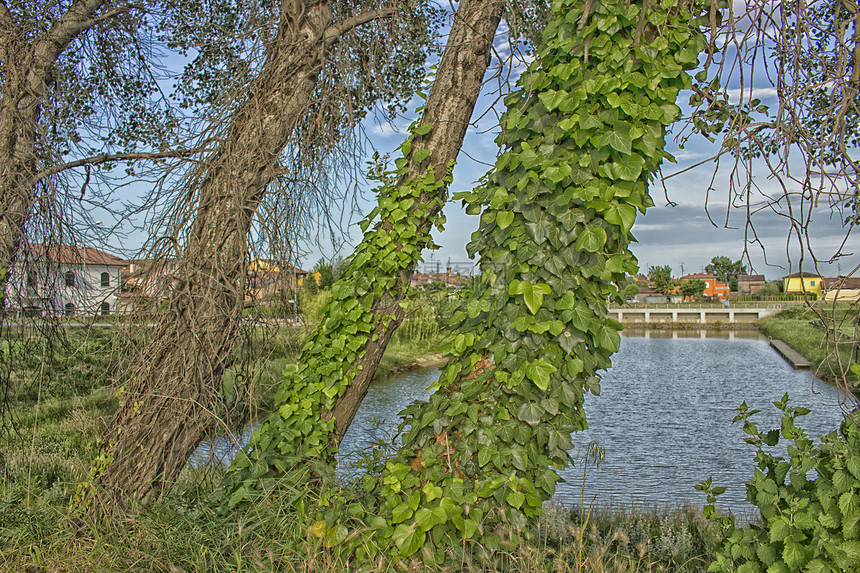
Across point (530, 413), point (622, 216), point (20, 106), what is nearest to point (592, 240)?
point (622, 216)

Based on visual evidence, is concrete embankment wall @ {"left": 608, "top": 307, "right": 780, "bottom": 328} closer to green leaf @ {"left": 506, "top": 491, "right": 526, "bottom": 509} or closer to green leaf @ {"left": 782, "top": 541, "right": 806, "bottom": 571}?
green leaf @ {"left": 782, "top": 541, "right": 806, "bottom": 571}

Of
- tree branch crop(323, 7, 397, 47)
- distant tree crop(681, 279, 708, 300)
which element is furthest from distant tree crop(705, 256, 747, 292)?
tree branch crop(323, 7, 397, 47)

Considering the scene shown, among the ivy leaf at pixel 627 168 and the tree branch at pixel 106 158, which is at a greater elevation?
the tree branch at pixel 106 158

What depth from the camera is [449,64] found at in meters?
3.45

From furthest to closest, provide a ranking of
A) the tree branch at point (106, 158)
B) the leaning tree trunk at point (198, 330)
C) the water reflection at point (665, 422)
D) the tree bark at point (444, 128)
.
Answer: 1. the water reflection at point (665, 422)
2. the tree branch at point (106, 158)
3. the leaning tree trunk at point (198, 330)
4. the tree bark at point (444, 128)

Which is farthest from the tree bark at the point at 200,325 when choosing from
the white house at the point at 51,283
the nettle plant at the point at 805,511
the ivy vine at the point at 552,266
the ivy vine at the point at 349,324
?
the nettle plant at the point at 805,511

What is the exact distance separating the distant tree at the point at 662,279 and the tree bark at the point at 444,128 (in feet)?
216

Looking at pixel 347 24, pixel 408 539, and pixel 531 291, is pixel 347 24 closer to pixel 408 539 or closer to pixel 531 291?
pixel 531 291

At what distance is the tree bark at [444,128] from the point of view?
3.39m

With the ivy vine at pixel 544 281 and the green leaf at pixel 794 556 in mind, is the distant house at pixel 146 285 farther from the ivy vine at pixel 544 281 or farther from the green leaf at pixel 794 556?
the green leaf at pixel 794 556

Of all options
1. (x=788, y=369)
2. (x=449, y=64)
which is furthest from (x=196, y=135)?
(x=788, y=369)

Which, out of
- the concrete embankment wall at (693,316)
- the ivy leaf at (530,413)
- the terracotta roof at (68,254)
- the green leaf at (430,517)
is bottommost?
the concrete embankment wall at (693,316)

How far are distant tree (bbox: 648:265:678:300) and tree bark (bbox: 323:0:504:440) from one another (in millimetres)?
65849

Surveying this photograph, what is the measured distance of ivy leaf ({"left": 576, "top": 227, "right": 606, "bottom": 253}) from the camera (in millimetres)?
2541
